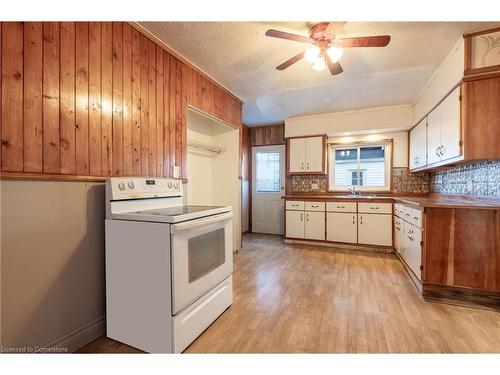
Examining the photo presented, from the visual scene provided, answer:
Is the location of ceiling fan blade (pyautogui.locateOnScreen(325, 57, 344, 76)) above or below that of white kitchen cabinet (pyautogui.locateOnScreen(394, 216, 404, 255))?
above

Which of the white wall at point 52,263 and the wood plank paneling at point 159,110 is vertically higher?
the wood plank paneling at point 159,110

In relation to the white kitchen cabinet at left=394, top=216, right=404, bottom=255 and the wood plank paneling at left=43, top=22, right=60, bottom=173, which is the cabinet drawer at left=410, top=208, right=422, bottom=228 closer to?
the white kitchen cabinet at left=394, top=216, right=404, bottom=255

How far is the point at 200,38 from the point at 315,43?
1.03 metres

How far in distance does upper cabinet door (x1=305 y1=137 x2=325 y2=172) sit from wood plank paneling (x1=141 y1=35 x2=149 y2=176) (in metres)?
3.14

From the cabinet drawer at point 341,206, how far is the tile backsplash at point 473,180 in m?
1.24

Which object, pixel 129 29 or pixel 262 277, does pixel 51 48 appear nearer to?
pixel 129 29

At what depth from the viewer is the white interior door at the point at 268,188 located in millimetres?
5168

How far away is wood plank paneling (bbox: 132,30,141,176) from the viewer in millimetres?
1953

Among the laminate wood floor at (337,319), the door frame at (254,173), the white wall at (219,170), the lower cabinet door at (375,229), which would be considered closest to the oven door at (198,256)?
the laminate wood floor at (337,319)

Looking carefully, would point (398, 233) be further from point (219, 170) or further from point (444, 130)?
point (219, 170)

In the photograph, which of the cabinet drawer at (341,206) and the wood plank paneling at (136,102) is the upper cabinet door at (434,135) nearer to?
the cabinet drawer at (341,206)

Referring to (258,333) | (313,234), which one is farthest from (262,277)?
(313,234)

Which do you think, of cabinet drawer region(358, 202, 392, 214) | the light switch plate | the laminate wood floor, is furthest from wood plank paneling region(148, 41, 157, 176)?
cabinet drawer region(358, 202, 392, 214)
